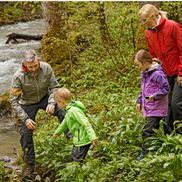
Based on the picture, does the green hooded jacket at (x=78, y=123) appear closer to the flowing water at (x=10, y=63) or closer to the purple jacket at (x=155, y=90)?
the purple jacket at (x=155, y=90)

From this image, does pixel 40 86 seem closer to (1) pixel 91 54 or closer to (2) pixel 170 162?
(2) pixel 170 162

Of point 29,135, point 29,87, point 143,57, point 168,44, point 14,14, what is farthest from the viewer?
point 14,14

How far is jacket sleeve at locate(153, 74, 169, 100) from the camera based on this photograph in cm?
592

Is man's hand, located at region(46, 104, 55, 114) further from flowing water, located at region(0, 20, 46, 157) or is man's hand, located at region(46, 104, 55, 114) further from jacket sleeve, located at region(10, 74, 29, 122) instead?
flowing water, located at region(0, 20, 46, 157)

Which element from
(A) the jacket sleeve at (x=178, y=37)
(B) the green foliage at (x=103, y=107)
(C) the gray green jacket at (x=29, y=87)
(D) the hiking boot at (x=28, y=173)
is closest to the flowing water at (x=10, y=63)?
(B) the green foliage at (x=103, y=107)

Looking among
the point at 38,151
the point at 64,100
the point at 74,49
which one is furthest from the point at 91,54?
the point at 64,100

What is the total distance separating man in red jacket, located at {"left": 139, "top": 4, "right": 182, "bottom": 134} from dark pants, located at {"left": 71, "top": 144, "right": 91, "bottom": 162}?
1180mm

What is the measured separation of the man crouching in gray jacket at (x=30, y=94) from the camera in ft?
21.6

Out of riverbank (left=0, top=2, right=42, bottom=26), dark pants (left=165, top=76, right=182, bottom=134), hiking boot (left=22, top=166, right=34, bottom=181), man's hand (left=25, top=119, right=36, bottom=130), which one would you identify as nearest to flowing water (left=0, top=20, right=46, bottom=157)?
riverbank (left=0, top=2, right=42, bottom=26)

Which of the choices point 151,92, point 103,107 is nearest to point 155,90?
point 151,92

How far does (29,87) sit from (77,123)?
41.4 inches

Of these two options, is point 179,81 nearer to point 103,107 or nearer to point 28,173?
point 28,173

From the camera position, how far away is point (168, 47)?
248 inches

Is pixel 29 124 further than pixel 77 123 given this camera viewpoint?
Yes
